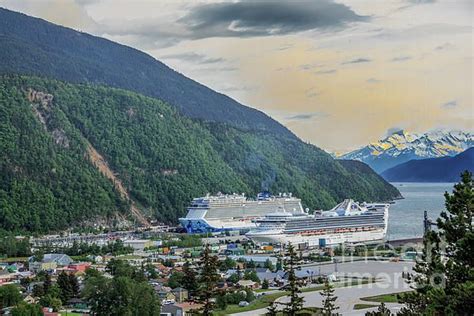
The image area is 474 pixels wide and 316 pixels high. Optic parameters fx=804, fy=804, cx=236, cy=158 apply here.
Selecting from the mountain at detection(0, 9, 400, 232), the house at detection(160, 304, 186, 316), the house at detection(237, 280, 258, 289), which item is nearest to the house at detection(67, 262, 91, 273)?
the house at detection(237, 280, 258, 289)

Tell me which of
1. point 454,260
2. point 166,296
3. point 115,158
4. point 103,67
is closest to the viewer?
point 454,260

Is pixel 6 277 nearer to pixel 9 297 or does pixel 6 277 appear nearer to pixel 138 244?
pixel 9 297

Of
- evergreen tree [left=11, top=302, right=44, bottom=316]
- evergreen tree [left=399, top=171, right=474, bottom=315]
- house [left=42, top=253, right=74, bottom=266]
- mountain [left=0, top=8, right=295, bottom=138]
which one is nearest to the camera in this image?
evergreen tree [left=399, top=171, right=474, bottom=315]

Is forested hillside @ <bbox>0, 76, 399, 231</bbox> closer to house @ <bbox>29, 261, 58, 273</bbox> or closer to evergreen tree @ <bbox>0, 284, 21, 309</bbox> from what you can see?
house @ <bbox>29, 261, 58, 273</bbox>

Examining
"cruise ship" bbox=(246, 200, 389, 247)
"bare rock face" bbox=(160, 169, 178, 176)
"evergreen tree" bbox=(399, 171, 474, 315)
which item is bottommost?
"cruise ship" bbox=(246, 200, 389, 247)

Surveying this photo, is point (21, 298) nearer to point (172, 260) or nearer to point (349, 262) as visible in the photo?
point (172, 260)

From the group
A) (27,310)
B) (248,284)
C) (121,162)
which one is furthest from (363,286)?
(121,162)

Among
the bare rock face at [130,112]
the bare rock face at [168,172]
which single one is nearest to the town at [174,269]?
the bare rock face at [168,172]

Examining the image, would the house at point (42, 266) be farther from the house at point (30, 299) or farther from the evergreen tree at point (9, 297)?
the evergreen tree at point (9, 297)
